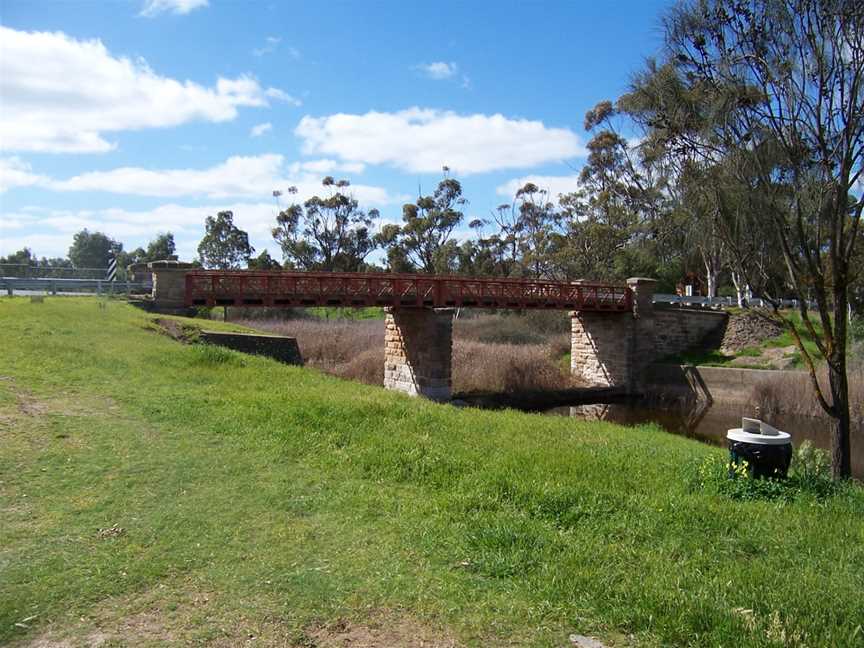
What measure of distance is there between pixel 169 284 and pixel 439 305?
9688mm

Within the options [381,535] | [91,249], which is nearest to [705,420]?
[381,535]

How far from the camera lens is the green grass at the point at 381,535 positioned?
4.25 m

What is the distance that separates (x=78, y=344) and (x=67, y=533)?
32.2 ft

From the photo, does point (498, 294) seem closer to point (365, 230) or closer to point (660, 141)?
point (660, 141)

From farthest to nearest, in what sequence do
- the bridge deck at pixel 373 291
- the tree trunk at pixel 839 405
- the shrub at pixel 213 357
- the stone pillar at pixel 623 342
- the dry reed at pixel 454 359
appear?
the stone pillar at pixel 623 342
the dry reed at pixel 454 359
the bridge deck at pixel 373 291
the shrub at pixel 213 357
the tree trunk at pixel 839 405

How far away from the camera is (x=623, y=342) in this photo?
3441cm

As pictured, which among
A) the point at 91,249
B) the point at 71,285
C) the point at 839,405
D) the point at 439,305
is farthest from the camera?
the point at 91,249

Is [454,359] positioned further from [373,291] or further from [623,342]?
[623,342]

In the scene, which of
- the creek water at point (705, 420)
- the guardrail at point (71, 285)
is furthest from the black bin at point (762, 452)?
the guardrail at point (71, 285)

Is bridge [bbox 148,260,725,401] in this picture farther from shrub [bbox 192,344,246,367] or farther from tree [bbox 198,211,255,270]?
tree [bbox 198,211,255,270]

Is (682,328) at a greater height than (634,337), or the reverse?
(682,328)

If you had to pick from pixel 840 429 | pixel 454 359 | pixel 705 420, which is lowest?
pixel 705 420

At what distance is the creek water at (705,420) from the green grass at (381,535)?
44.3 feet

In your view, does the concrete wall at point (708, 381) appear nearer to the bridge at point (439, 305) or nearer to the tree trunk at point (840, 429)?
the bridge at point (439, 305)
